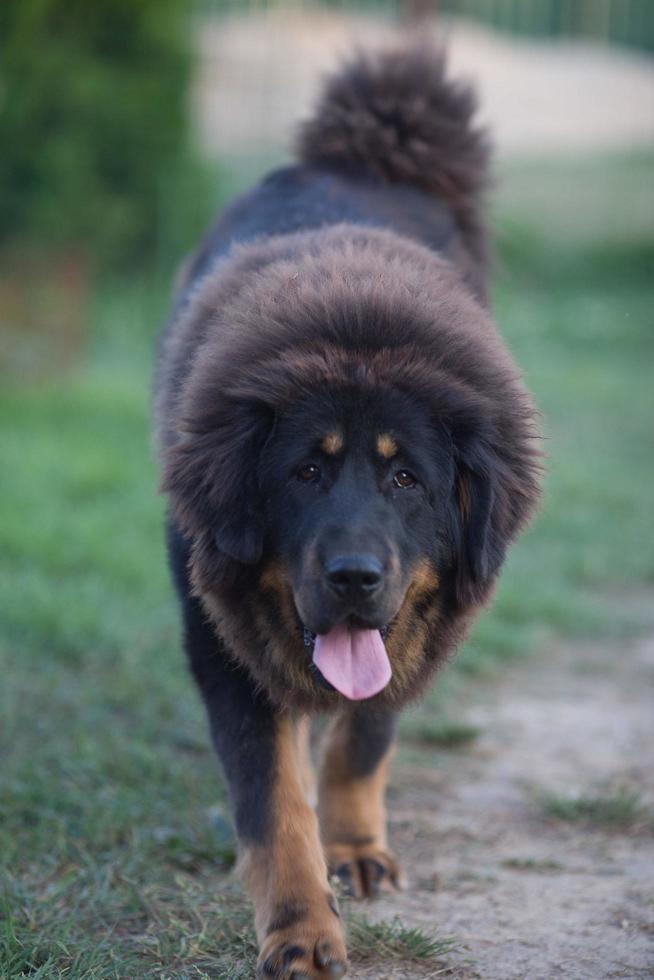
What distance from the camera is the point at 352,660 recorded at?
3002 millimetres

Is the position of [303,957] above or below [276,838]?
below

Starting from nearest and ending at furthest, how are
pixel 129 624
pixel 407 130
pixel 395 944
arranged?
1. pixel 395 944
2. pixel 407 130
3. pixel 129 624

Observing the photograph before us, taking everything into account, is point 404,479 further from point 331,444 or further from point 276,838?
point 276,838

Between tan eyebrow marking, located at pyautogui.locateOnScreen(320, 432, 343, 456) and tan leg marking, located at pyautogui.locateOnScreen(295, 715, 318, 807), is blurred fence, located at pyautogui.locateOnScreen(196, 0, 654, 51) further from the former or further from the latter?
tan eyebrow marking, located at pyautogui.locateOnScreen(320, 432, 343, 456)

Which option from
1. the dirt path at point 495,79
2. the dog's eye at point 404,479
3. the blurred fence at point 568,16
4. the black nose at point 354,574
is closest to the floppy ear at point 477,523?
the dog's eye at point 404,479

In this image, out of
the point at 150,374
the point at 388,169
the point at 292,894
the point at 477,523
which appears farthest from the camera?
the point at 150,374

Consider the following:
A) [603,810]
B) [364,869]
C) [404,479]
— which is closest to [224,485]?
[404,479]

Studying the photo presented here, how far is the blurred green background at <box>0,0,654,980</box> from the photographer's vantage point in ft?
11.8

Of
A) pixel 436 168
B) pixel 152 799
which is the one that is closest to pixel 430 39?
pixel 436 168

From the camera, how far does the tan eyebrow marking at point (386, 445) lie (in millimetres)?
3014

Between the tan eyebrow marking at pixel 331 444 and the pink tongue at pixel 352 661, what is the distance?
419 mm

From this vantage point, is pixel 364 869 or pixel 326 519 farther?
pixel 364 869

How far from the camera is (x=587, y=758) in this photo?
4.46 metres

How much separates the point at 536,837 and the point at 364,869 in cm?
65
